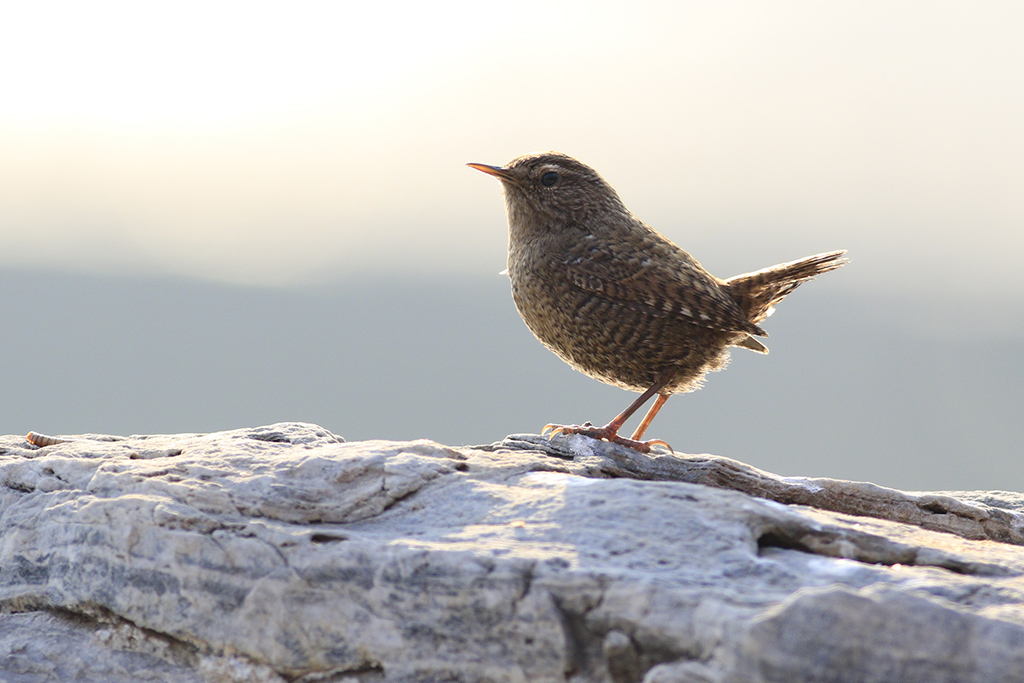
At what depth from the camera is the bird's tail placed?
523 cm

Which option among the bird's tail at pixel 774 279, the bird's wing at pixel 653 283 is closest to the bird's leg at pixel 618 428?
the bird's wing at pixel 653 283

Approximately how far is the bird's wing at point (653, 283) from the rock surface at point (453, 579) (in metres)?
1.39

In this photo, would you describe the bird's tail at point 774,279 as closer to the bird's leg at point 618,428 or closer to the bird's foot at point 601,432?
the bird's leg at point 618,428

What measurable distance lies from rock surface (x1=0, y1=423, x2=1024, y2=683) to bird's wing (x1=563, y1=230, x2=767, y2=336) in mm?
1391

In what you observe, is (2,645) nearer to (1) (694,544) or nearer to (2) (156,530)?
(2) (156,530)

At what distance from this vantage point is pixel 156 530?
298 cm

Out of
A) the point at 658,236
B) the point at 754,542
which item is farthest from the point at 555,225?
the point at 754,542

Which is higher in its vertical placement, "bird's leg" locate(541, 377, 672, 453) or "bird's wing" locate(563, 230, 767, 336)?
"bird's wing" locate(563, 230, 767, 336)

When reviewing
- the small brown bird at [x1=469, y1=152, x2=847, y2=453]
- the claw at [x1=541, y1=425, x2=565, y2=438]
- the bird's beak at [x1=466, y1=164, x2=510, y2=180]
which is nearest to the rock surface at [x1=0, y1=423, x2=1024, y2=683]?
the claw at [x1=541, y1=425, x2=565, y2=438]

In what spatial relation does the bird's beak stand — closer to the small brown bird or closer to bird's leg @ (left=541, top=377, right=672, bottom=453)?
the small brown bird

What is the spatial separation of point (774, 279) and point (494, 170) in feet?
6.29

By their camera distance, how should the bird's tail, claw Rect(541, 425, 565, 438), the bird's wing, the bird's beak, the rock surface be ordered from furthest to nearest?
the bird's beak → the bird's tail → the bird's wing → claw Rect(541, 425, 565, 438) → the rock surface

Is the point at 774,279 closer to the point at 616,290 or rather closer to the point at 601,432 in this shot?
the point at 616,290

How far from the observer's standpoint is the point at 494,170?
5.38m
